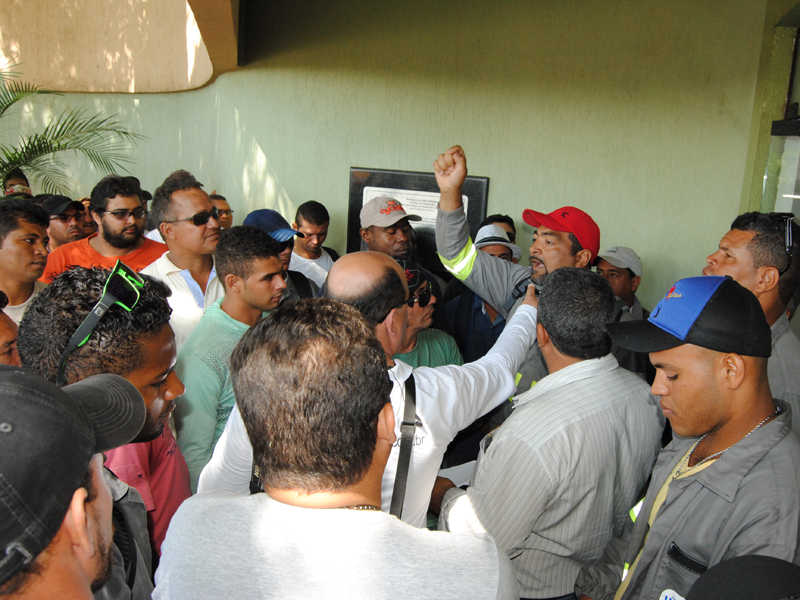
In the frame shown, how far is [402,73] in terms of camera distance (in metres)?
5.71

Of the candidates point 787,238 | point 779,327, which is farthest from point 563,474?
point 787,238

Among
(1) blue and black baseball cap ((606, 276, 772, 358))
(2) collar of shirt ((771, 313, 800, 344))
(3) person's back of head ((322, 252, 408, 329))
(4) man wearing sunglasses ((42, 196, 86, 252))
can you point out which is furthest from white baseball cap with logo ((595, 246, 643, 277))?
(4) man wearing sunglasses ((42, 196, 86, 252))

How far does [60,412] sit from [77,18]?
32.8 ft

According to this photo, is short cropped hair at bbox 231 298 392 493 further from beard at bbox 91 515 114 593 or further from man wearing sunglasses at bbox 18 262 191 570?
man wearing sunglasses at bbox 18 262 191 570

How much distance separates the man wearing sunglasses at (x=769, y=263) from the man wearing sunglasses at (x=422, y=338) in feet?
4.32

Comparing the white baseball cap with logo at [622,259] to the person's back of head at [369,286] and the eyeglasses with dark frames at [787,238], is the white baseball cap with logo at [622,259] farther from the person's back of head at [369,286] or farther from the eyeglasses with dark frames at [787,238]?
the person's back of head at [369,286]

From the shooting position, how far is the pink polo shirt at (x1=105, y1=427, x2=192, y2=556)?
1609 millimetres

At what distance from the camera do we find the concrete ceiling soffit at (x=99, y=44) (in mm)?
7973

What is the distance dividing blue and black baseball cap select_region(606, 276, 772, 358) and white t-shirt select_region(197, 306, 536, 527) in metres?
0.52

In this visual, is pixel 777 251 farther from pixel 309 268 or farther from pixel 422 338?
pixel 309 268

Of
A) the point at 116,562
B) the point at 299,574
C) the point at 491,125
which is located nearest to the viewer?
the point at 299,574

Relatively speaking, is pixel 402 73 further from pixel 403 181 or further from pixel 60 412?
pixel 60 412

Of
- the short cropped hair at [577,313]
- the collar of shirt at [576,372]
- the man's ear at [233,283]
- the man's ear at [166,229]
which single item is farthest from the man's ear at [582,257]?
the man's ear at [166,229]

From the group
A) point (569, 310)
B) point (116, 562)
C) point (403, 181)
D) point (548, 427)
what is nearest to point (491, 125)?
point (403, 181)
